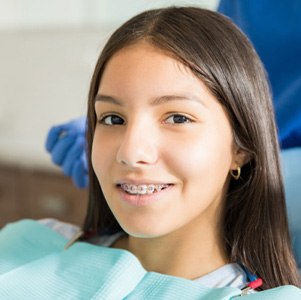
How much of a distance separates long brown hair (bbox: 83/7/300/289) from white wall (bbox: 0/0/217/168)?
4.45 feet

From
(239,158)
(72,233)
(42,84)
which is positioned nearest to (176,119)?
(239,158)

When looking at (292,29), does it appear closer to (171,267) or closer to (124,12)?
(171,267)

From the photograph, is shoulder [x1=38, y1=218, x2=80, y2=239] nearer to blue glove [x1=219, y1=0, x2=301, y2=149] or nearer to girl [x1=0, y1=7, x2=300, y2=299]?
girl [x1=0, y1=7, x2=300, y2=299]

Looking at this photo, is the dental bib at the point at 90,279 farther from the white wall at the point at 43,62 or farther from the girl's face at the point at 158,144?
the white wall at the point at 43,62

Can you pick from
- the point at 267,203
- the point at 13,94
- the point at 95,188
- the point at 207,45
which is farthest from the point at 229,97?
the point at 13,94

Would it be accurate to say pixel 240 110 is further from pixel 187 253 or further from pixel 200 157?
pixel 187 253

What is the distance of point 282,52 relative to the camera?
1.12 m

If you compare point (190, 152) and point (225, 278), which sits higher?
point (190, 152)

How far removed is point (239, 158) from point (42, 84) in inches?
69.6

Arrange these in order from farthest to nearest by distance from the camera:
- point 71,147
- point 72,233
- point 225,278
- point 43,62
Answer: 1. point 43,62
2. point 71,147
3. point 72,233
4. point 225,278

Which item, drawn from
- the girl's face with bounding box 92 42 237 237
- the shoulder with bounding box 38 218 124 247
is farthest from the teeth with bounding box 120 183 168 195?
the shoulder with bounding box 38 218 124 247

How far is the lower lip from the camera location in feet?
2.46

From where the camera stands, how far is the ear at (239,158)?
849 mm

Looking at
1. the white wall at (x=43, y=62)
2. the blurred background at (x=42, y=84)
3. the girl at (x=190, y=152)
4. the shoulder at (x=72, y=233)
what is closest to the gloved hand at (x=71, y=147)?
the shoulder at (x=72, y=233)
